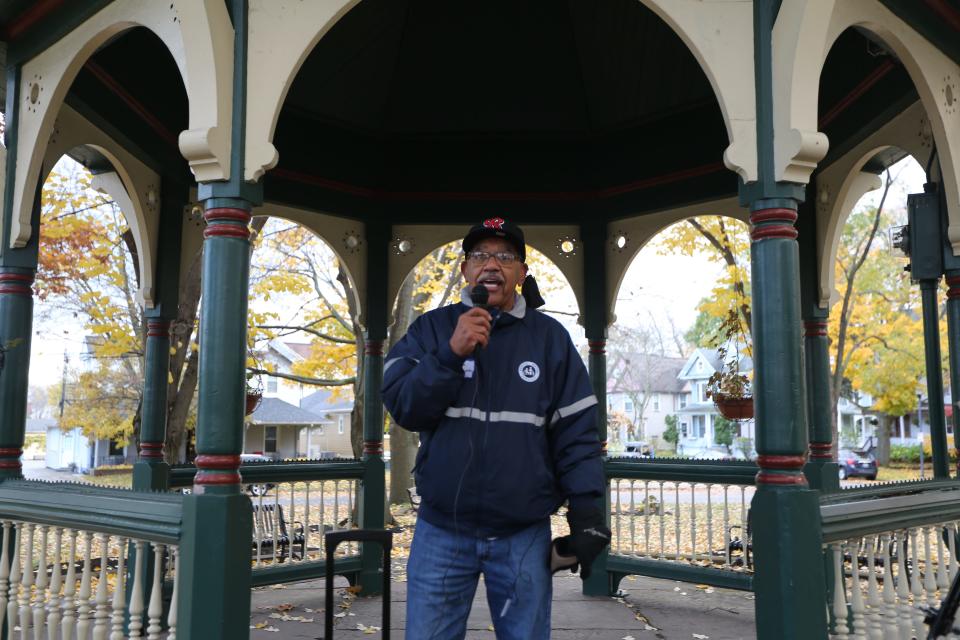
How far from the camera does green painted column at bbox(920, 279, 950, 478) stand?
220 inches

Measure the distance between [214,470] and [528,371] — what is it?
5.17 feet

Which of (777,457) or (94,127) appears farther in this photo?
(94,127)

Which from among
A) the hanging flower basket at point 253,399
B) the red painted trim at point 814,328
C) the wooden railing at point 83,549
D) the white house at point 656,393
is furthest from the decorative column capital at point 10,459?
the white house at point 656,393

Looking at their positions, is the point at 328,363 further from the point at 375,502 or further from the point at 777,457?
the point at 777,457

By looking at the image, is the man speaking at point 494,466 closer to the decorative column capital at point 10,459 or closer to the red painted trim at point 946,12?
the decorative column capital at point 10,459

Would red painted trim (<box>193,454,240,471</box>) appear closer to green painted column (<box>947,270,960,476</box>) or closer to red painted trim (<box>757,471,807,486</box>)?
red painted trim (<box>757,471,807,486</box>)

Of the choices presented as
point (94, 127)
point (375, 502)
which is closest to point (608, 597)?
point (375, 502)

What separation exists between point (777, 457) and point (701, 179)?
375 centimetres

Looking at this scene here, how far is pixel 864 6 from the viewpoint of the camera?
402 centimetres

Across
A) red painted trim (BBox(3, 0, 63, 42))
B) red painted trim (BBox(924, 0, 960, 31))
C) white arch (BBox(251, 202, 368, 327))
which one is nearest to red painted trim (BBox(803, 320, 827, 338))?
red painted trim (BBox(924, 0, 960, 31))

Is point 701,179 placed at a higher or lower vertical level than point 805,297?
higher

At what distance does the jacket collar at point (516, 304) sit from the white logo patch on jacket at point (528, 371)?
19cm

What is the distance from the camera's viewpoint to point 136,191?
6.02 metres

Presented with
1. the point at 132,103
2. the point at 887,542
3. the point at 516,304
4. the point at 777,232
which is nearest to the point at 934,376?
the point at 887,542
